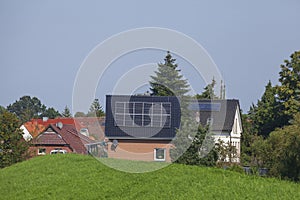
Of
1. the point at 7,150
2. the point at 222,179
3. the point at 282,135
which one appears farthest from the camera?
the point at 7,150

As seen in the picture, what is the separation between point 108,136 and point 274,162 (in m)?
19.1

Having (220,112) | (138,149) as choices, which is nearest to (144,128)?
(138,149)

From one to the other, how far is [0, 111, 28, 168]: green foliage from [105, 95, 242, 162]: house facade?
5.08m

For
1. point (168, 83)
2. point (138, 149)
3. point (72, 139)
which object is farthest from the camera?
point (168, 83)

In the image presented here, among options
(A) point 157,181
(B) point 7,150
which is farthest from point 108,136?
(A) point 157,181

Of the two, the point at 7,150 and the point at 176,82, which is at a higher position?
the point at 176,82

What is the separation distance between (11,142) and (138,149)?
7.39m

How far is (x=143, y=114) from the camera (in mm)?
30312

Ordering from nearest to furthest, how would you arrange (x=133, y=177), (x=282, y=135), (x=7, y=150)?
(x=133, y=177) < (x=282, y=135) < (x=7, y=150)

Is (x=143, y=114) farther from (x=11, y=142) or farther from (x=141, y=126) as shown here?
(x=11, y=142)

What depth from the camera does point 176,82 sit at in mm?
49344

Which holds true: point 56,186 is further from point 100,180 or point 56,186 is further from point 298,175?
point 298,175

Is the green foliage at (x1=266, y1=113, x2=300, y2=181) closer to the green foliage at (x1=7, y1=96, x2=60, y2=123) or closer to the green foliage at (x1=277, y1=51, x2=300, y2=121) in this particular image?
the green foliage at (x1=277, y1=51, x2=300, y2=121)

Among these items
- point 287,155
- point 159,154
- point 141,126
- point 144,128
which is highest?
point 141,126
